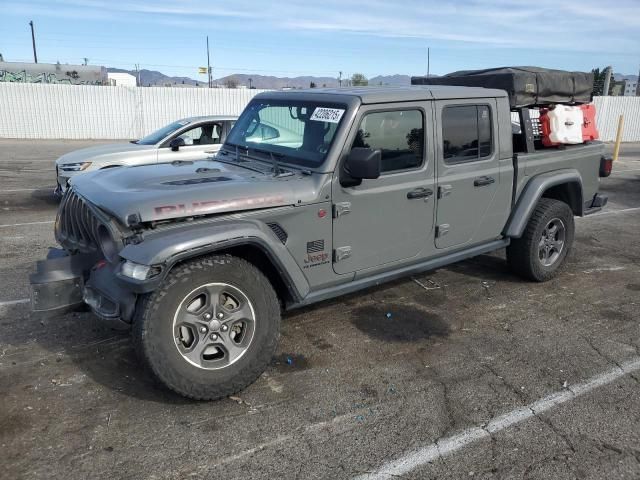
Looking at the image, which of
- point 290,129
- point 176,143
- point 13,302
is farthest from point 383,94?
point 176,143

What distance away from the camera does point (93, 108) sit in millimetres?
23062

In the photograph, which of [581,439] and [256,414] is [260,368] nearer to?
[256,414]

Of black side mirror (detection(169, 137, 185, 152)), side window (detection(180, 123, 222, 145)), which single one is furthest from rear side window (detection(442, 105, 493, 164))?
side window (detection(180, 123, 222, 145))

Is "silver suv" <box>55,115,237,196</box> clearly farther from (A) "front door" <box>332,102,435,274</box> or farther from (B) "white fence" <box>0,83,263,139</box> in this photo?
(B) "white fence" <box>0,83,263,139</box>

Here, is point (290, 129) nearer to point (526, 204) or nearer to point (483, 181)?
point (483, 181)

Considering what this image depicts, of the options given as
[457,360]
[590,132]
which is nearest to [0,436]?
[457,360]

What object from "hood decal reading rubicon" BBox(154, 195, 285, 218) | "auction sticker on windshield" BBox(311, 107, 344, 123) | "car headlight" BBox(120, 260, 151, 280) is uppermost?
"auction sticker on windshield" BBox(311, 107, 344, 123)

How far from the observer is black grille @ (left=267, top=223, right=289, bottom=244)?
3.68 meters

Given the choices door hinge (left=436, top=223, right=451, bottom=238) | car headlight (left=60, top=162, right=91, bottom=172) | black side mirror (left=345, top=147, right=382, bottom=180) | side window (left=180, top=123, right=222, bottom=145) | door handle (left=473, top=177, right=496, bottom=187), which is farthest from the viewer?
side window (left=180, top=123, right=222, bottom=145)

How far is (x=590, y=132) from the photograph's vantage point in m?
5.89

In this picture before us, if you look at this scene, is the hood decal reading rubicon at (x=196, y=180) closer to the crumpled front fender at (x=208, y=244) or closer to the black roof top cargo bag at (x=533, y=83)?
the crumpled front fender at (x=208, y=244)

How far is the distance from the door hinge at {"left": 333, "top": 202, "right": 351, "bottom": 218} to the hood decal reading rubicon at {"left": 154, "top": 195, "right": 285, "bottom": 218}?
0.44 m

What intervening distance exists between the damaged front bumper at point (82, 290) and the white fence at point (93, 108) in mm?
21287

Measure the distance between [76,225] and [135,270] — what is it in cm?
104
